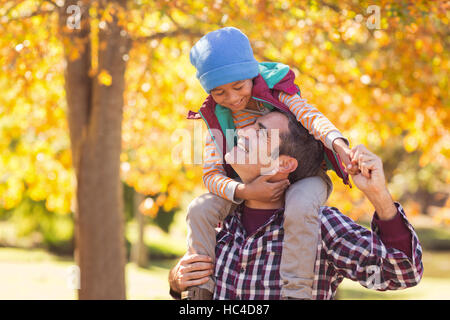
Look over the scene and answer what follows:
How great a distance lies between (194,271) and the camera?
246 cm

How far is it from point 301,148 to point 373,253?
0.59 metres

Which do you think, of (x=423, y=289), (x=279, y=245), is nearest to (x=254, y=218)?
(x=279, y=245)

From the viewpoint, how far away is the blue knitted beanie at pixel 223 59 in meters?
2.33

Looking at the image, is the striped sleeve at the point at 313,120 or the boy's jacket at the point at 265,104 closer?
the striped sleeve at the point at 313,120

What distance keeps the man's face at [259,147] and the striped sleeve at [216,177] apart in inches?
3.6

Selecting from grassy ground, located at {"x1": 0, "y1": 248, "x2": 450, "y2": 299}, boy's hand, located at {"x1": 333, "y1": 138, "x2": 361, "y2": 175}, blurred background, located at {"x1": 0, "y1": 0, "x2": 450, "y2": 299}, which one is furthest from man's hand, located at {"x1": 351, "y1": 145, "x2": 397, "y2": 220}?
grassy ground, located at {"x1": 0, "y1": 248, "x2": 450, "y2": 299}

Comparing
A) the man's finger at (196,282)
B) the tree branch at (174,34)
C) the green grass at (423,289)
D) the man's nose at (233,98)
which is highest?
the tree branch at (174,34)

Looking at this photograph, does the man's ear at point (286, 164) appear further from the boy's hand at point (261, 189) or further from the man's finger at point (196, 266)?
the man's finger at point (196, 266)

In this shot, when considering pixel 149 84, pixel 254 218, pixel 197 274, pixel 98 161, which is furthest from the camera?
pixel 149 84

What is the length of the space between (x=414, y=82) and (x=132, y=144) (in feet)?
14.5

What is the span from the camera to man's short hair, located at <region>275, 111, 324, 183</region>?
2416 mm

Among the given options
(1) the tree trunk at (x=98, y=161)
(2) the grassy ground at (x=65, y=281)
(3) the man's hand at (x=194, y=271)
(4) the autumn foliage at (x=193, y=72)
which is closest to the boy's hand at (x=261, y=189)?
(3) the man's hand at (x=194, y=271)

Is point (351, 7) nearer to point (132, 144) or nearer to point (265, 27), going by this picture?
point (265, 27)

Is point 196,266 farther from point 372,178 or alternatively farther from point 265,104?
point 372,178
